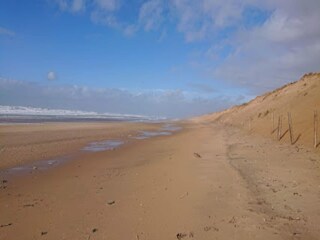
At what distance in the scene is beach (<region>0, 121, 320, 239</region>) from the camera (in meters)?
6.07

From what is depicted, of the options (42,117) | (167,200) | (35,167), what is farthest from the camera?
(42,117)

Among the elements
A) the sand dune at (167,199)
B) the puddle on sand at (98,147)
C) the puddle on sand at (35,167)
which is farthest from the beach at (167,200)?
the puddle on sand at (98,147)

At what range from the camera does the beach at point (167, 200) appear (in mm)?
6070

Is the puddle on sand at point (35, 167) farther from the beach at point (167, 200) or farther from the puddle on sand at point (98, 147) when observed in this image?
the puddle on sand at point (98, 147)

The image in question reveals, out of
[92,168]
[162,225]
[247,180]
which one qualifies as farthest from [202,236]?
[92,168]

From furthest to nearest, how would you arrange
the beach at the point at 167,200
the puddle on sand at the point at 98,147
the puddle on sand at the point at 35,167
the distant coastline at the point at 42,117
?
the distant coastline at the point at 42,117 < the puddle on sand at the point at 98,147 < the puddle on sand at the point at 35,167 < the beach at the point at 167,200

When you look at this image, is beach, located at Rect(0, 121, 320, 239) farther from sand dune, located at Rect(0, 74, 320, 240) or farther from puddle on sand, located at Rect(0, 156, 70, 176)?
puddle on sand, located at Rect(0, 156, 70, 176)

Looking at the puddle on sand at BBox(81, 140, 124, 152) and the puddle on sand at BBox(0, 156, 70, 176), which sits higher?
the puddle on sand at BBox(81, 140, 124, 152)

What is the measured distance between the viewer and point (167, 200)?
26.3 feet

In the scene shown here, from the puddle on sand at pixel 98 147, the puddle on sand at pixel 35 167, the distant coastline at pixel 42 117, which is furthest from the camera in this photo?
the distant coastline at pixel 42 117

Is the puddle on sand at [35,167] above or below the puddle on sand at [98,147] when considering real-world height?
below

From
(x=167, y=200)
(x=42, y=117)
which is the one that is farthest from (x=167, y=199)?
(x=42, y=117)

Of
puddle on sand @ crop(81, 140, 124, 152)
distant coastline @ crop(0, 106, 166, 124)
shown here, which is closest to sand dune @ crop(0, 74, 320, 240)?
puddle on sand @ crop(81, 140, 124, 152)

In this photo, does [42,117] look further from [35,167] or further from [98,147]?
[35,167]
